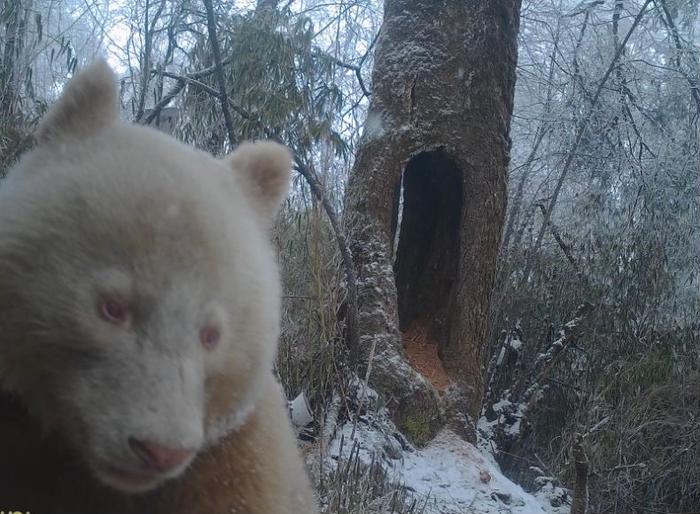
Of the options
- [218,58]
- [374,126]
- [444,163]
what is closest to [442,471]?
[444,163]

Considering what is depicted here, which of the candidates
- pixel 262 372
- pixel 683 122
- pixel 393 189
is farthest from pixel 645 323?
pixel 262 372

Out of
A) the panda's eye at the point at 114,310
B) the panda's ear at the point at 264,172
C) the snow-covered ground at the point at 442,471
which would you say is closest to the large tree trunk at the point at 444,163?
the snow-covered ground at the point at 442,471

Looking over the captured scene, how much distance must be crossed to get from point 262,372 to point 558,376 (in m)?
7.68

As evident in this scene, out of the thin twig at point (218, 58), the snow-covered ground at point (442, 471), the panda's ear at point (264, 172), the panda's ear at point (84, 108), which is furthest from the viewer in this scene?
the snow-covered ground at point (442, 471)

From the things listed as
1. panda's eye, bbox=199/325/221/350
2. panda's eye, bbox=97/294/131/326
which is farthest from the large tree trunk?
panda's eye, bbox=97/294/131/326

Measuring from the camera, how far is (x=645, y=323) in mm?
8742

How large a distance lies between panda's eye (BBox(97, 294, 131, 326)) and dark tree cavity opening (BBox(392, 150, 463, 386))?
180 inches

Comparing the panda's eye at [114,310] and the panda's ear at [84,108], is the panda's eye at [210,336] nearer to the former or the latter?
the panda's eye at [114,310]

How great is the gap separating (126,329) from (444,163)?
4.83 metres

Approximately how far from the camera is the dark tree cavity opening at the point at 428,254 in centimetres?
593

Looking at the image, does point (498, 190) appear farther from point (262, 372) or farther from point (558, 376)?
point (262, 372)

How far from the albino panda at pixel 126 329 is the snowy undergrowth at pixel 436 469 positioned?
9.52 ft

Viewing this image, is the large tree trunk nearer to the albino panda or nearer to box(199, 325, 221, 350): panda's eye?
the albino panda

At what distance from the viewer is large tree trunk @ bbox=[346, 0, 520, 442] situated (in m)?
5.54
